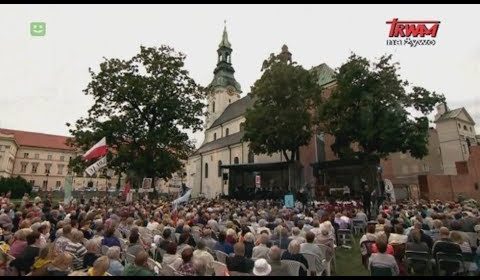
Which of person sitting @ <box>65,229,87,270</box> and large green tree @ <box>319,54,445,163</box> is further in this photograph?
large green tree @ <box>319,54,445,163</box>

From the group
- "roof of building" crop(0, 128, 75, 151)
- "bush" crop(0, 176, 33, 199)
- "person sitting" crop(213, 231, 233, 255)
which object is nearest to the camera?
"person sitting" crop(213, 231, 233, 255)

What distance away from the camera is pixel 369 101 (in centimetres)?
2577

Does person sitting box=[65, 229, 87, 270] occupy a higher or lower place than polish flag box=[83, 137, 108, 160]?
lower

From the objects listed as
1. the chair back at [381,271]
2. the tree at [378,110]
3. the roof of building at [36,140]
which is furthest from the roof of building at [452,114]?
the roof of building at [36,140]

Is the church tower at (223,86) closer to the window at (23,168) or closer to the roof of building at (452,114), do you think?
the roof of building at (452,114)

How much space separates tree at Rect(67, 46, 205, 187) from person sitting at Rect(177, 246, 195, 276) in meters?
24.1

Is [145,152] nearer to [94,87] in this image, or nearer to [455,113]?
[94,87]

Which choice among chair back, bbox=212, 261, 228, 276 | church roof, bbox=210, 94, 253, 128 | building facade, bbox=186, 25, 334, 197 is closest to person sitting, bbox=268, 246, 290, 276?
chair back, bbox=212, 261, 228, 276

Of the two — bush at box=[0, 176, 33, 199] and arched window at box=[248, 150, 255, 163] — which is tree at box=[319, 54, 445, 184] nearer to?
arched window at box=[248, 150, 255, 163]

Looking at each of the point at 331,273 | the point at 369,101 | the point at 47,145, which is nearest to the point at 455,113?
the point at 369,101

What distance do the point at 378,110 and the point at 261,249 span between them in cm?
2271

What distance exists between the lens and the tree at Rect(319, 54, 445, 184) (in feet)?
83.0

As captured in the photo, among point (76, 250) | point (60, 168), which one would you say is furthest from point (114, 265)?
point (60, 168)

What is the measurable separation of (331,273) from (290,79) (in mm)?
23284
